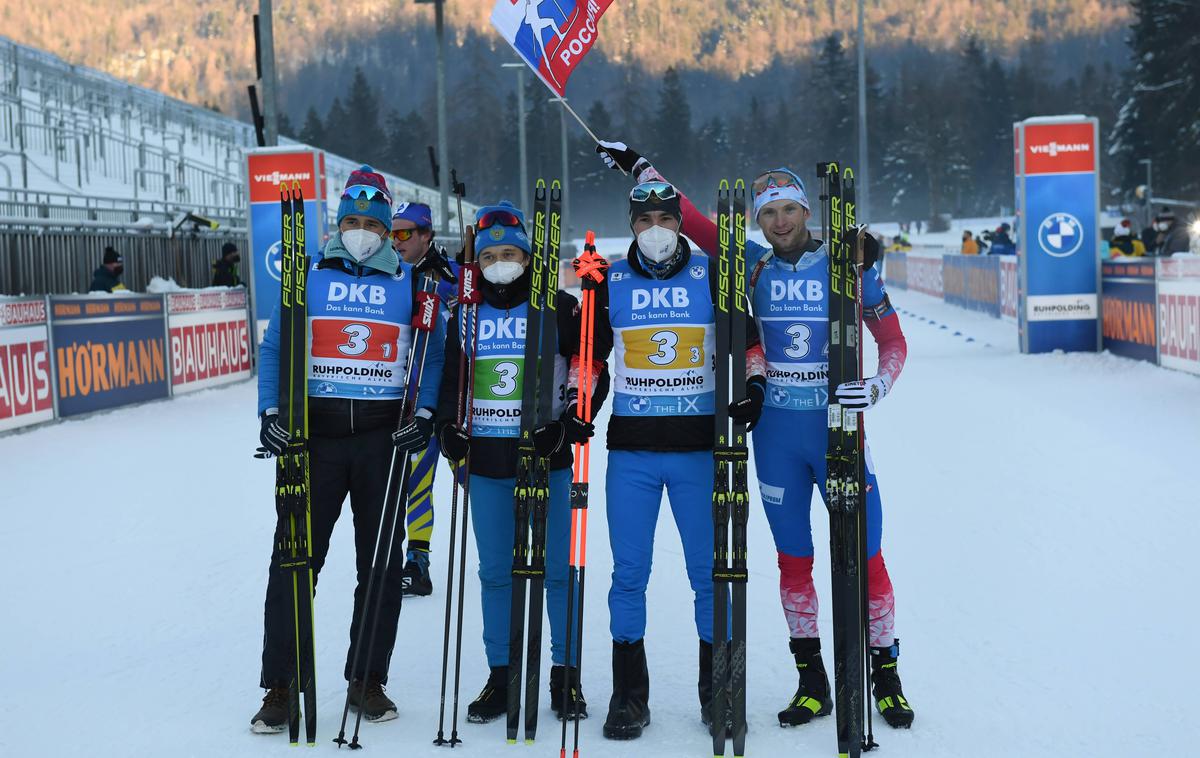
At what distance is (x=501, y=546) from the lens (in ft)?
15.9

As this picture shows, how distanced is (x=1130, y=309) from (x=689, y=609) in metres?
12.5

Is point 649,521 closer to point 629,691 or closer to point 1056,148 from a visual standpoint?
point 629,691

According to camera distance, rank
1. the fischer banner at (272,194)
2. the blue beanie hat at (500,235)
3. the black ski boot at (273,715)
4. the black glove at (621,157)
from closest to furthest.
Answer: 1. the black ski boot at (273,715)
2. the blue beanie hat at (500,235)
3. the black glove at (621,157)
4. the fischer banner at (272,194)

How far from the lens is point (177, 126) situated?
1398 inches

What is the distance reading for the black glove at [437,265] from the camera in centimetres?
566

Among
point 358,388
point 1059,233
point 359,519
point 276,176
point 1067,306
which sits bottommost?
point 359,519

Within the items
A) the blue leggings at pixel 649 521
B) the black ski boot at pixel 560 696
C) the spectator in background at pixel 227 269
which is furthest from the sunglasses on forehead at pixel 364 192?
the spectator in background at pixel 227 269

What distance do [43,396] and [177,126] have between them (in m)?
24.7

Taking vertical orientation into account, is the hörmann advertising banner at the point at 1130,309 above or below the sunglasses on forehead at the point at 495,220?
below

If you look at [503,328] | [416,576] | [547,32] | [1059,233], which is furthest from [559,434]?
[1059,233]

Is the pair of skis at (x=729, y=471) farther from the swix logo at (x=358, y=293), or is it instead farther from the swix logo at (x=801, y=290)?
the swix logo at (x=358, y=293)

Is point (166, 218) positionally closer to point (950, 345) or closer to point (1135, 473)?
point (950, 345)

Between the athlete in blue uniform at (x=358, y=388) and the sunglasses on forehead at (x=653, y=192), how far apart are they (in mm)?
972

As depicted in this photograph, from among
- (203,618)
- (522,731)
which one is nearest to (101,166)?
(203,618)
